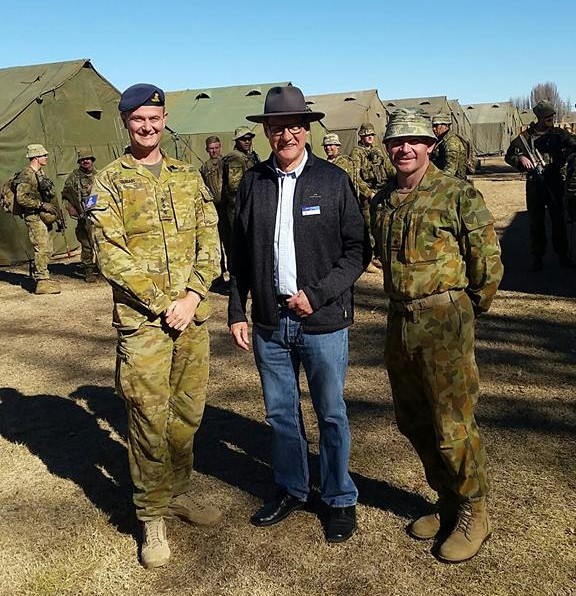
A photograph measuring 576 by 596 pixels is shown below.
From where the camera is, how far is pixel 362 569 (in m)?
3.04

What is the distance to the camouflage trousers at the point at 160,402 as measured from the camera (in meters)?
3.09

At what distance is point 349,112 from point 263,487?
779 inches

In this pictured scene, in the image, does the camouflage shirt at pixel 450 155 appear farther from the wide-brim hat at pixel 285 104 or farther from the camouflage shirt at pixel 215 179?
the wide-brim hat at pixel 285 104

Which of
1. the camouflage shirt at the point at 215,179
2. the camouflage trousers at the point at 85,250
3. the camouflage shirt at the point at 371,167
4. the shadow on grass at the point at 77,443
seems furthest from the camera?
the camouflage trousers at the point at 85,250

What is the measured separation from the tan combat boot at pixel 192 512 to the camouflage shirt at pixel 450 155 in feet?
20.8

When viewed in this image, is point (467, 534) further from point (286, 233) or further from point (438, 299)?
point (286, 233)

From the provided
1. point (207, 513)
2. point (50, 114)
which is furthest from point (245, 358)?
point (50, 114)

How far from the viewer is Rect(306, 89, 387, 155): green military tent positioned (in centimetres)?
2136

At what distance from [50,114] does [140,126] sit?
34.4ft

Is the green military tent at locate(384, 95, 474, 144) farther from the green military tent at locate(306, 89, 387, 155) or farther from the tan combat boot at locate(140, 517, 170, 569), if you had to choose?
the tan combat boot at locate(140, 517, 170, 569)

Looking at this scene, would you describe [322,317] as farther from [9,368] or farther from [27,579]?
[9,368]

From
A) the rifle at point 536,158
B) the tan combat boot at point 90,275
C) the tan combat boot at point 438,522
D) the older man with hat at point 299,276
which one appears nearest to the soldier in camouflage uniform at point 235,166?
the tan combat boot at point 90,275

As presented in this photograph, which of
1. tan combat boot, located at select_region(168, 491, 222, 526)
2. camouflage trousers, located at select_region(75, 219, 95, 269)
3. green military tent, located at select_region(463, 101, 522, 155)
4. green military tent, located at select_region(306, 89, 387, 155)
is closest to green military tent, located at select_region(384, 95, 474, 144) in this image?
green military tent, located at select_region(463, 101, 522, 155)

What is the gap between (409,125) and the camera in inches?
108
